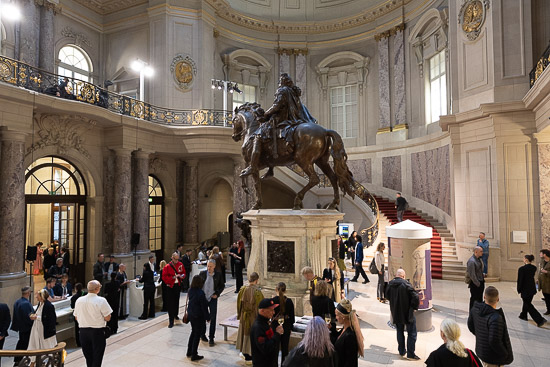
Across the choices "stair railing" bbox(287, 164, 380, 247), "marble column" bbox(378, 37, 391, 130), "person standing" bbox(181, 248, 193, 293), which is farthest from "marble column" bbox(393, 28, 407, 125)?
"person standing" bbox(181, 248, 193, 293)

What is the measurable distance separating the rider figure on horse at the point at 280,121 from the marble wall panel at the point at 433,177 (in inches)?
372

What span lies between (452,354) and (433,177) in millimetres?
13768

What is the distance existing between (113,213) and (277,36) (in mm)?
13374

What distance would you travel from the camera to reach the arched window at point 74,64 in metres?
14.9

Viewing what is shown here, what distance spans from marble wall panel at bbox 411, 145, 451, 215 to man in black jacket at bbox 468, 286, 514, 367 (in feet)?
36.5

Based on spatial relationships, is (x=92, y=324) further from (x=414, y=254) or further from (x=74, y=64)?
(x=74, y=64)

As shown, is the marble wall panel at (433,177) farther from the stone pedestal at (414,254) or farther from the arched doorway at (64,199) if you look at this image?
the arched doorway at (64,199)

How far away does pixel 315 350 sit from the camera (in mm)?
2932

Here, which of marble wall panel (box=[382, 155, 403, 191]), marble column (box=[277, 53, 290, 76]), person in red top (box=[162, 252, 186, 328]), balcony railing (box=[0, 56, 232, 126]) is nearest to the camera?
person in red top (box=[162, 252, 186, 328])

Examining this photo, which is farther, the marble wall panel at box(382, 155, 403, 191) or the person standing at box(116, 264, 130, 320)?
the marble wall panel at box(382, 155, 403, 191)

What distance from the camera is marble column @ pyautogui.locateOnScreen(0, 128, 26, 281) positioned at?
8.76 meters

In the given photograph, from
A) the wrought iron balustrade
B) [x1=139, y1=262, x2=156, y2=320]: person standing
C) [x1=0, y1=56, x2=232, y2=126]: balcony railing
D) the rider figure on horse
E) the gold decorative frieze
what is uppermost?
the gold decorative frieze

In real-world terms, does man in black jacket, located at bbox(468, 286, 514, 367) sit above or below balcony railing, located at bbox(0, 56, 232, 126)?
below

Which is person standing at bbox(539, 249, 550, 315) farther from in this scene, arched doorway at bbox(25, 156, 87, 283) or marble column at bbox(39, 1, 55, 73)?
marble column at bbox(39, 1, 55, 73)
